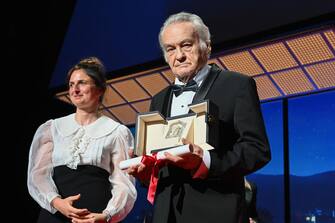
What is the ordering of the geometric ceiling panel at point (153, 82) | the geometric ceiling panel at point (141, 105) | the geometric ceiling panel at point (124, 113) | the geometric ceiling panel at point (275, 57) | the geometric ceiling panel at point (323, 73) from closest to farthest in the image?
the geometric ceiling panel at point (275, 57)
the geometric ceiling panel at point (323, 73)
the geometric ceiling panel at point (153, 82)
the geometric ceiling panel at point (141, 105)
the geometric ceiling panel at point (124, 113)

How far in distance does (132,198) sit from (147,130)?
75 cm

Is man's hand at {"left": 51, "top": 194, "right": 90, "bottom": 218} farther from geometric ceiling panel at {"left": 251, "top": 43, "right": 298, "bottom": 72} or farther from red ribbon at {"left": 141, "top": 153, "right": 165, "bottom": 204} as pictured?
geometric ceiling panel at {"left": 251, "top": 43, "right": 298, "bottom": 72}

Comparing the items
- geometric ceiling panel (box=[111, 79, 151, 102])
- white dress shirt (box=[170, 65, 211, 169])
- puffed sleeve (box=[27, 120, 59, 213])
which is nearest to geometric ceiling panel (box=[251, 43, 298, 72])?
geometric ceiling panel (box=[111, 79, 151, 102])

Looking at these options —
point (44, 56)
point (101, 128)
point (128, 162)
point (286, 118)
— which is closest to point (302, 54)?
point (286, 118)

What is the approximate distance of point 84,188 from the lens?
1997 millimetres

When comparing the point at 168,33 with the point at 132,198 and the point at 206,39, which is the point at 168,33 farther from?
the point at 132,198

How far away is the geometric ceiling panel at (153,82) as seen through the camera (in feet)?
16.2

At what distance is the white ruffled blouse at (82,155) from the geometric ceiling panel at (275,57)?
2406 millimetres

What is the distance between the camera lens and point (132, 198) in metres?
2.05

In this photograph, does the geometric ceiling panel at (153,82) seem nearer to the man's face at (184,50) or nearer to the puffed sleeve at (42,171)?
the puffed sleeve at (42,171)

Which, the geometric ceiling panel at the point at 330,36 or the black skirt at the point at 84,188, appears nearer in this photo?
the black skirt at the point at 84,188

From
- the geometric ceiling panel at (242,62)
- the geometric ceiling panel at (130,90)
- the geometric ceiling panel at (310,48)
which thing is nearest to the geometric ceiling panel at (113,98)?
the geometric ceiling panel at (130,90)

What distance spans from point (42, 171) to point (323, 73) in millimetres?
3028

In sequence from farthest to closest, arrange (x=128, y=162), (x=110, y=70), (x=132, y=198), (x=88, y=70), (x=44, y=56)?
(x=110, y=70) < (x=44, y=56) < (x=88, y=70) < (x=132, y=198) < (x=128, y=162)
